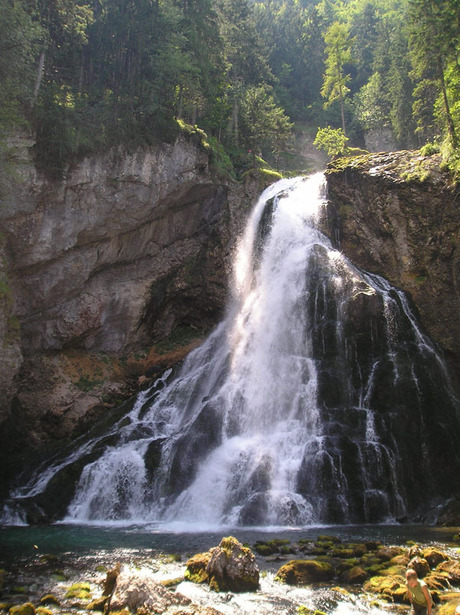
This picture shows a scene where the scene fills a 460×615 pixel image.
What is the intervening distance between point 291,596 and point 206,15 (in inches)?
1543

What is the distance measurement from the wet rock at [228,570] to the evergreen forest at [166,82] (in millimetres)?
17283

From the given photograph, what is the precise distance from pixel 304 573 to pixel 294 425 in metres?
9.67

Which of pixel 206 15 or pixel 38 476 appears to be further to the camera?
pixel 206 15

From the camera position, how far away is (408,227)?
2425 centimetres

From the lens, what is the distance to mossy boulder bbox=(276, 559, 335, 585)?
973cm

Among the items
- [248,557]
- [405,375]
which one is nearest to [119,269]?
[405,375]

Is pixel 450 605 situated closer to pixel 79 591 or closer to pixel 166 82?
pixel 79 591

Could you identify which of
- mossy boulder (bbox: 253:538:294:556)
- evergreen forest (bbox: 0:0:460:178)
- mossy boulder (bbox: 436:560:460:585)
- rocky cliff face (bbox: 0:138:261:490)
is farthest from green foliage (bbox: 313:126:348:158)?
mossy boulder (bbox: 436:560:460:585)

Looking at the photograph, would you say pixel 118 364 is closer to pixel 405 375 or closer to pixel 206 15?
pixel 405 375

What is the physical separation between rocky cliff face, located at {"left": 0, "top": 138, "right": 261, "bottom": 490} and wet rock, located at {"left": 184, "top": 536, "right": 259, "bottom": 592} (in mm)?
13638

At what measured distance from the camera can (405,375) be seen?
19797 mm

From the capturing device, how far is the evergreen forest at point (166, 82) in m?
23.6

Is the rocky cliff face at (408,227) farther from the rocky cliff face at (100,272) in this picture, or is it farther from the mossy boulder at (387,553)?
the mossy boulder at (387,553)

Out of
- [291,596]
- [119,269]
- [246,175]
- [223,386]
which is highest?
[246,175]
